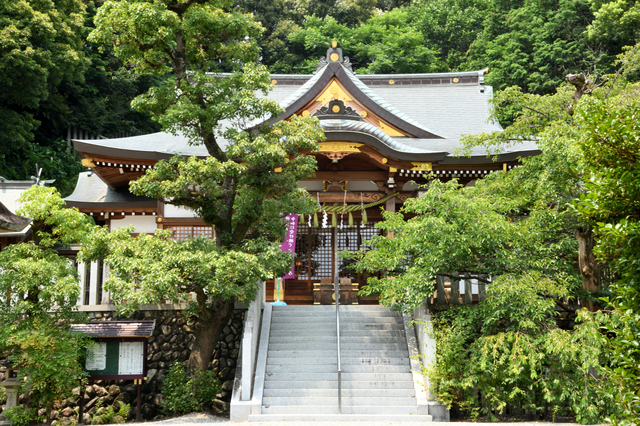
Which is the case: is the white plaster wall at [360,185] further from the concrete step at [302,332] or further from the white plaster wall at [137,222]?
the white plaster wall at [137,222]

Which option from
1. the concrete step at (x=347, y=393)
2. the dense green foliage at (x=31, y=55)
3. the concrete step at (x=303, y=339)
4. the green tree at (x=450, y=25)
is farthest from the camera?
the green tree at (x=450, y=25)

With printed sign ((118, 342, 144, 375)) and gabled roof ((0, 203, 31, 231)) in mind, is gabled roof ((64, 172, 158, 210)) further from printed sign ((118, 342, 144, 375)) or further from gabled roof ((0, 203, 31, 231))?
printed sign ((118, 342, 144, 375))

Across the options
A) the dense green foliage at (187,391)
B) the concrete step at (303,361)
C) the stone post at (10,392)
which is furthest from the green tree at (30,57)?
the concrete step at (303,361)

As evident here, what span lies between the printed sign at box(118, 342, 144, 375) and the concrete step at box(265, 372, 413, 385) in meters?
2.01

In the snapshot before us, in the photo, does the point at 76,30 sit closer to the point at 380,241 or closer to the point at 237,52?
the point at 237,52

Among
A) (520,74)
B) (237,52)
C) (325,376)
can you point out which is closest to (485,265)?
(325,376)

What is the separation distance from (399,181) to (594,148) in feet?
25.9

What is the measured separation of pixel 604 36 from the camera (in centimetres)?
2291

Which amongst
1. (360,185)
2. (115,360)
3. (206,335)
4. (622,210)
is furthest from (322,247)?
(622,210)

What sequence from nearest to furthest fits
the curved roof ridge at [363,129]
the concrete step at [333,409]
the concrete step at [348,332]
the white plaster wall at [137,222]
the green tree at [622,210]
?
the green tree at [622,210] < the concrete step at [333,409] < the concrete step at [348,332] < the curved roof ridge at [363,129] < the white plaster wall at [137,222]

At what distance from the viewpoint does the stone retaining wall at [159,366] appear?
8.58 meters

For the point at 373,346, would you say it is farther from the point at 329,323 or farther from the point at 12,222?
the point at 12,222

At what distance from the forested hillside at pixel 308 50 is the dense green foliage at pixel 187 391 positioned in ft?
48.9

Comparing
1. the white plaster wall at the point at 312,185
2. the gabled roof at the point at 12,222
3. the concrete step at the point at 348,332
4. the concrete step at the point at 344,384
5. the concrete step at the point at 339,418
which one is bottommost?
the concrete step at the point at 339,418
